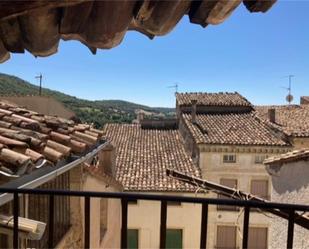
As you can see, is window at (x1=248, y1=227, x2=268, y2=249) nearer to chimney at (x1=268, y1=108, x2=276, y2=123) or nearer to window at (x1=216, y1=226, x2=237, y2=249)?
window at (x1=216, y1=226, x2=237, y2=249)

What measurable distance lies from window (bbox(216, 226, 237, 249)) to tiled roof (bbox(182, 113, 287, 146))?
3540mm

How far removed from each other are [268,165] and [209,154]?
859 centimetres

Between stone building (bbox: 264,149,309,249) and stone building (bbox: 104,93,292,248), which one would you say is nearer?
stone building (bbox: 264,149,309,249)

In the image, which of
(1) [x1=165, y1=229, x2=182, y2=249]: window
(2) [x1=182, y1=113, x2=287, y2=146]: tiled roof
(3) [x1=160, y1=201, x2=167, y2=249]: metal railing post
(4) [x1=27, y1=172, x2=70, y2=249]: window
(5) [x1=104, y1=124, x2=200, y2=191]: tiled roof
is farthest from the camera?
(2) [x1=182, y1=113, x2=287, y2=146]: tiled roof

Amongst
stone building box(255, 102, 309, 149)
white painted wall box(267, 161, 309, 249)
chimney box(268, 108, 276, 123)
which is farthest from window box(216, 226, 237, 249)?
white painted wall box(267, 161, 309, 249)

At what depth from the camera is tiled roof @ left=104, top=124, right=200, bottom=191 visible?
14.9 m

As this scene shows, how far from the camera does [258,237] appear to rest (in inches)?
638

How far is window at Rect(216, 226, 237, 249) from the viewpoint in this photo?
16.0 meters

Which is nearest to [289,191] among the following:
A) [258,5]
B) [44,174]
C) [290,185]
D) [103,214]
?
[290,185]

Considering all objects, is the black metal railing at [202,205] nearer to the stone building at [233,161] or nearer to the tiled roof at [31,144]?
the tiled roof at [31,144]

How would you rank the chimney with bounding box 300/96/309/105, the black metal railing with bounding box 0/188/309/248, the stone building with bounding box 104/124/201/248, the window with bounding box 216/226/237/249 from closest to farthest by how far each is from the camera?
the black metal railing with bounding box 0/188/309/248 → the stone building with bounding box 104/124/201/248 → the window with bounding box 216/226/237/249 → the chimney with bounding box 300/96/309/105

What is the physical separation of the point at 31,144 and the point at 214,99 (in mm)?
18262

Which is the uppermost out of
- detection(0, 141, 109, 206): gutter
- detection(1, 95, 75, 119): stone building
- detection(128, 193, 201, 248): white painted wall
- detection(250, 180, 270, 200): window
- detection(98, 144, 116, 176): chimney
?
detection(1, 95, 75, 119): stone building

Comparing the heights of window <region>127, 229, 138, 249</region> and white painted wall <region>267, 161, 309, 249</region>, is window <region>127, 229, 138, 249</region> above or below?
below
